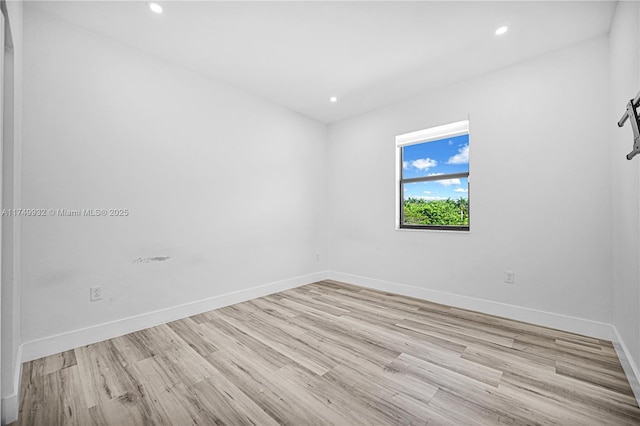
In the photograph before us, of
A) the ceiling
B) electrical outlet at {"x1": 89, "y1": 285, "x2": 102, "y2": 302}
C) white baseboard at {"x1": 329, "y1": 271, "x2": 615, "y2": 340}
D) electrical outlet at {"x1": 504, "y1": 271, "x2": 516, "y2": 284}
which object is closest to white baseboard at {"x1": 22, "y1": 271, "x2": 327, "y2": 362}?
electrical outlet at {"x1": 89, "y1": 285, "x2": 102, "y2": 302}

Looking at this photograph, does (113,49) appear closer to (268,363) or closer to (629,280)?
(268,363)

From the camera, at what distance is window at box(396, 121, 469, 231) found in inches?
134

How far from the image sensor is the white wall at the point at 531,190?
8.02 ft

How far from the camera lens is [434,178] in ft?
11.8

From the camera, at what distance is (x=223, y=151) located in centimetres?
325

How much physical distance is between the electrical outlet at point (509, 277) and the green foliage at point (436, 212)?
686 mm

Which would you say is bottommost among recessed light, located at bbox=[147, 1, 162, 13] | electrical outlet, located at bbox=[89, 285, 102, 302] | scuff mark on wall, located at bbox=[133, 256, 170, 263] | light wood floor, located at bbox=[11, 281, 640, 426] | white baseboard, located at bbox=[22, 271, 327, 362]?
light wood floor, located at bbox=[11, 281, 640, 426]

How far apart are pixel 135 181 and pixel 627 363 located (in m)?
4.07

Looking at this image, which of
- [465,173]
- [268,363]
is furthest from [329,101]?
[268,363]

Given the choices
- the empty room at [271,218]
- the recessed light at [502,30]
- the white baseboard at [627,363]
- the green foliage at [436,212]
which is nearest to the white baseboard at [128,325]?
the empty room at [271,218]

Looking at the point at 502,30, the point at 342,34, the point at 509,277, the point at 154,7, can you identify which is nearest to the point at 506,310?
the point at 509,277

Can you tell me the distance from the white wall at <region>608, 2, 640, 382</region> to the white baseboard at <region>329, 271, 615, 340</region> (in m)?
0.17

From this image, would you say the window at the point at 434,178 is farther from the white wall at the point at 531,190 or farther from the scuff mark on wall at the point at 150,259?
the scuff mark on wall at the point at 150,259

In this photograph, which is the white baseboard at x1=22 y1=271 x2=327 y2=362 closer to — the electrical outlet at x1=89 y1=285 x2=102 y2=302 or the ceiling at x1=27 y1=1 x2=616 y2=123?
the electrical outlet at x1=89 y1=285 x2=102 y2=302
